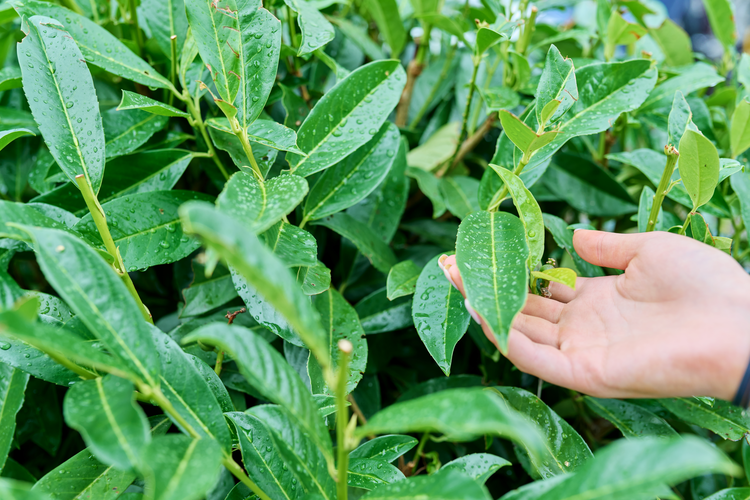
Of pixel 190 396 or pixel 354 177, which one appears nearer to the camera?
pixel 190 396

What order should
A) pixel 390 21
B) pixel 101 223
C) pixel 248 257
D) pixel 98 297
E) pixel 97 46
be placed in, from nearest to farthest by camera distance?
pixel 248 257 → pixel 98 297 → pixel 101 223 → pixel 97 46 → pixel 390 21

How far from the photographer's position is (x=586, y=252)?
25.9 inches

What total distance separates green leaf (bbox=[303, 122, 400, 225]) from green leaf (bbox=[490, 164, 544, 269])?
19 cm

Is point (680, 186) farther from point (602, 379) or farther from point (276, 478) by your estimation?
point (276, 478)

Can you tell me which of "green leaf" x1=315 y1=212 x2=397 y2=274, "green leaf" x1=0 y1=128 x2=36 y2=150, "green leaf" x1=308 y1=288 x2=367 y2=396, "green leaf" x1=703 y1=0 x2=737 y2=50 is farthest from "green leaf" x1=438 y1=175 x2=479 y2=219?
"green leaf" x1=703 y1=0 x2=737 y2=50

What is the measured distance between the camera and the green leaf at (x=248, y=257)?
283mm

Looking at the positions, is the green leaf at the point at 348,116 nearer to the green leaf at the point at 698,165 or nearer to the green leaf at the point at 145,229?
the green leaf at the point at 145,229

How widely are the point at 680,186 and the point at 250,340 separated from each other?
692 mm

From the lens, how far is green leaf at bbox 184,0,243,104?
0.55 metres

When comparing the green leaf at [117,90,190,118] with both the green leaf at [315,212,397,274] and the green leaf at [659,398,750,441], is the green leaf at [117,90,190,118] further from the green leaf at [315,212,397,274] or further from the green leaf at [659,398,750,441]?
the green leaf at [659,398,750,441]

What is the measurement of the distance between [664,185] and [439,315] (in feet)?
1.05

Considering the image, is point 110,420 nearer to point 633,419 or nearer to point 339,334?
point 339,334

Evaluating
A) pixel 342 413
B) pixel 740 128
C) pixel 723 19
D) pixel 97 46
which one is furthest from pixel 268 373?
pixel 723 19

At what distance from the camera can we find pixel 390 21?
3.06 feet
